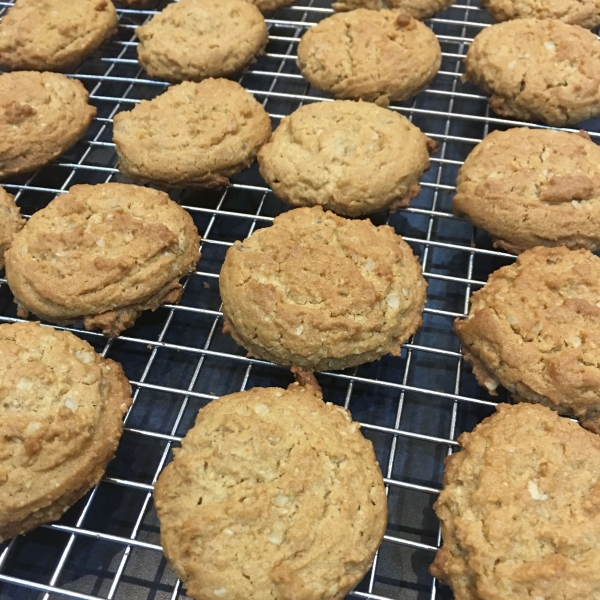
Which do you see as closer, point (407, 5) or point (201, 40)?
point (201, 40)

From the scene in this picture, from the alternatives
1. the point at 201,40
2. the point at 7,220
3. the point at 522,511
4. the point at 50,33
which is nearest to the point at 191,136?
the point at 201,40

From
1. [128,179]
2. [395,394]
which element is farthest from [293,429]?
[128,179]

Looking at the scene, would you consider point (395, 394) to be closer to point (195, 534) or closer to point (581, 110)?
point (195, 534)

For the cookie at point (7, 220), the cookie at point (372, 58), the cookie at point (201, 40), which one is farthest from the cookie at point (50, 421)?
the cookie at point (372, 58)

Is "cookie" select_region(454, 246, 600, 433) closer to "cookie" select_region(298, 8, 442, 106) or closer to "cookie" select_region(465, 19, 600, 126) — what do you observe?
"cookie" select_region(465, 19, 600, 126)

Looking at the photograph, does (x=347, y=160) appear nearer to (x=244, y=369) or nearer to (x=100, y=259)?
(x=244, y=369)

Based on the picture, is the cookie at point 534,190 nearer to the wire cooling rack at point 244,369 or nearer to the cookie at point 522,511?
the wire cooling rack at point 244,369
